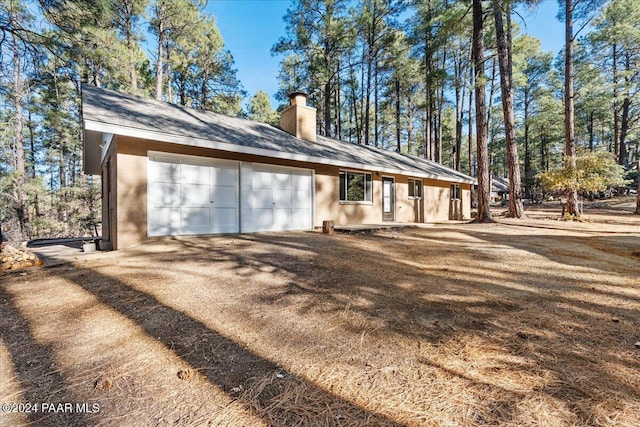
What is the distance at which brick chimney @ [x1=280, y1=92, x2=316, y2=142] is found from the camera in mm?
10711

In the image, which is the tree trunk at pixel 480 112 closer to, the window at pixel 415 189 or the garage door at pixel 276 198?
the window at pixel 415 189

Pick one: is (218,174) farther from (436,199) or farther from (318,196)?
(436,199)

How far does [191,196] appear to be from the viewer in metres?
7.14

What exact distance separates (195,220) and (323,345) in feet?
20.0

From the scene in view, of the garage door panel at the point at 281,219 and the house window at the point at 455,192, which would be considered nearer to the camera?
the garage door panel at the point at 281,219

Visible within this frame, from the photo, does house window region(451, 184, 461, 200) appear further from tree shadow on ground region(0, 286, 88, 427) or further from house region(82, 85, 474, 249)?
tree shadow on ground region(0, 286, 88, 427)

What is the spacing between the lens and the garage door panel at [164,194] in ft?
21.6

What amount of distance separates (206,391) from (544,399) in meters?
1.87

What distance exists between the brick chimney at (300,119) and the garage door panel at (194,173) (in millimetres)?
4354

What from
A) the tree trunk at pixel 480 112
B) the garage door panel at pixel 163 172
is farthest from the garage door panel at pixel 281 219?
the tree trunk at pixel 480 112

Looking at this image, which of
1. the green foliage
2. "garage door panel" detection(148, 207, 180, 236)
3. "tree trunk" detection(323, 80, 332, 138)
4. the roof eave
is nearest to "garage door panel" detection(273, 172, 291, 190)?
the roof eave

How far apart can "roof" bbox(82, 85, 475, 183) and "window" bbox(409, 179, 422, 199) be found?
1.46 m

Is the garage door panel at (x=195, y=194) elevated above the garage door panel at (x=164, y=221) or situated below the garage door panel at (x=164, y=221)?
above

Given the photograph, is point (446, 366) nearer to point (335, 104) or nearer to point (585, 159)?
point (585, 159)
